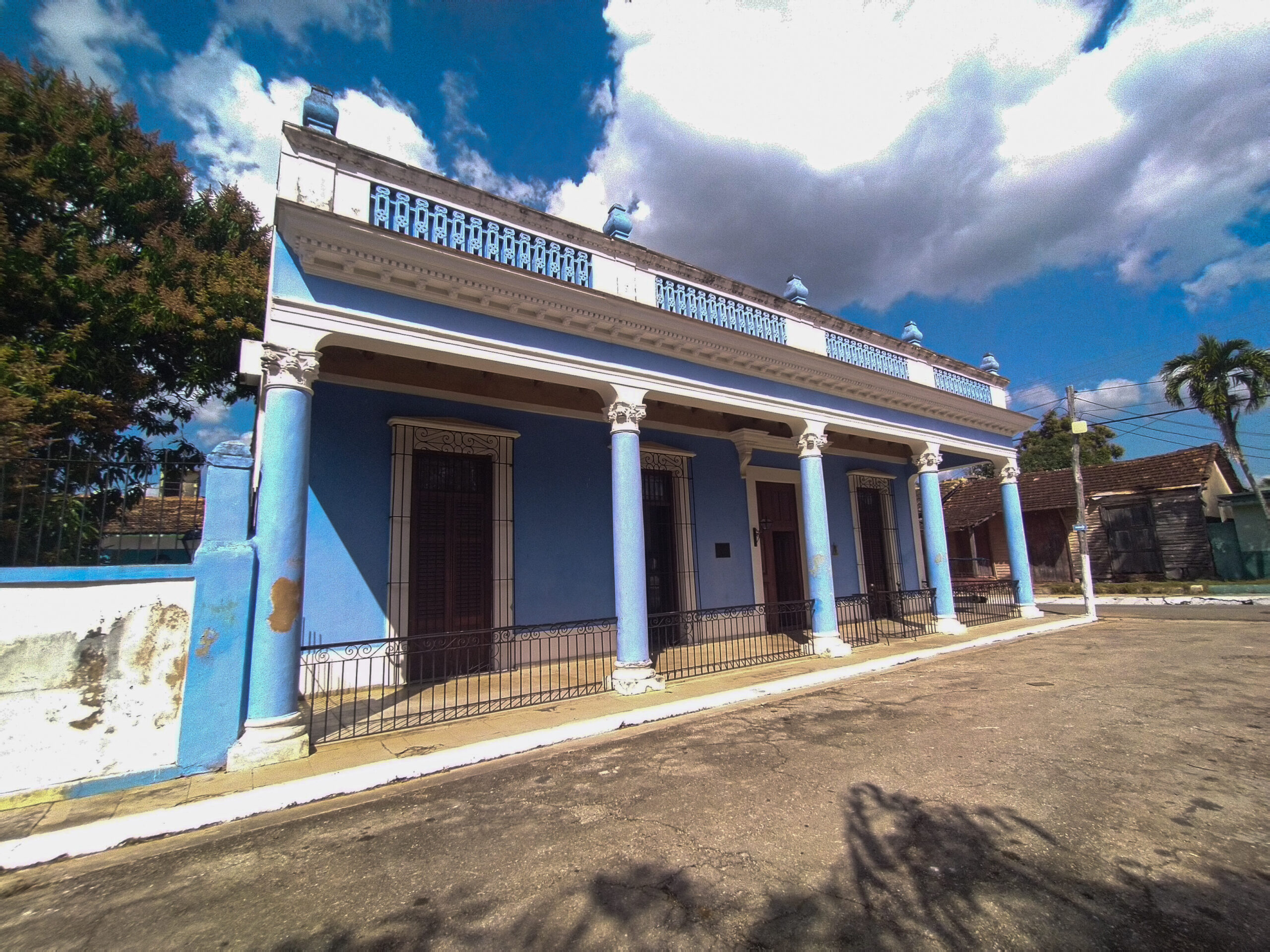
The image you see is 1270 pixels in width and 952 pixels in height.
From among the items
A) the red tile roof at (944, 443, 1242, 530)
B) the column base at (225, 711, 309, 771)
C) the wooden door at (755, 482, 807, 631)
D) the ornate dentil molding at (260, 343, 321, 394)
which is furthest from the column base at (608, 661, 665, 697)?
the red tile roof at (944, 443, 1242, 530)

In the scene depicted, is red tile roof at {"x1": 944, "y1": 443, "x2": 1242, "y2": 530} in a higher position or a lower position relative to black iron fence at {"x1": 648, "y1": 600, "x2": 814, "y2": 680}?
higher

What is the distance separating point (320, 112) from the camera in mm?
5535

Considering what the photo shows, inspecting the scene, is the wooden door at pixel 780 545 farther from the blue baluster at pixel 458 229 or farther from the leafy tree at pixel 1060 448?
the leafy tree at pixel 1060 448

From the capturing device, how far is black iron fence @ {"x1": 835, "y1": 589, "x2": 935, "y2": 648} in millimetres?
9773

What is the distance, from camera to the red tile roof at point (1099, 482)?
18.7 meters

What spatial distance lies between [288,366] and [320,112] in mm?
2670

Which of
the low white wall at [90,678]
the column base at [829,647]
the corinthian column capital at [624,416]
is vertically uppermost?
the corinthian column capital at [624,416]

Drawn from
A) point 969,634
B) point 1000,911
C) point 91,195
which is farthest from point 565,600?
point 91,195

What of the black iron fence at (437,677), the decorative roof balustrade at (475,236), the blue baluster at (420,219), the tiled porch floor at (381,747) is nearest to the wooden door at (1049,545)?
the tiled porch floor at (381,747)

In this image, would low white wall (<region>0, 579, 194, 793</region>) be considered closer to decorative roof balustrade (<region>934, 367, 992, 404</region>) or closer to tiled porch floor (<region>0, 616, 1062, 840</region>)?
tiled porch floor (<region>0, 616, 1062, 840</region>)

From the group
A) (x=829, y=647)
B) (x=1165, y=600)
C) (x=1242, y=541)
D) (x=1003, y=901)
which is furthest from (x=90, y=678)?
(x=1242, y=541)

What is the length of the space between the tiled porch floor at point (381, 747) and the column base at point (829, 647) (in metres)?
0.37

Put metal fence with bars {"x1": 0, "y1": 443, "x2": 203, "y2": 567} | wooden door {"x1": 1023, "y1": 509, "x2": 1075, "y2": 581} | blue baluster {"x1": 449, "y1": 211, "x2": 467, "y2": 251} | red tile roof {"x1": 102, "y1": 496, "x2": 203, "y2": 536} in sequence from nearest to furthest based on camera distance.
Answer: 1. metal fence with bars {"x1": 0, "y1": 443, "x2": 203, "y2": 567}
2. red tile roof {"x1": 102, "y1": 496, "x2": 203, "y2": 536}
3. blue baluster {"x1": 449, "y1": 211, "x2": 467, "y2": 251}
4. wooden door {"x1": 1023, "y1": 509, "x2": 1075, "y2": 581}

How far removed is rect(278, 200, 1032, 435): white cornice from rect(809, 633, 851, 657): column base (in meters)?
3.98
